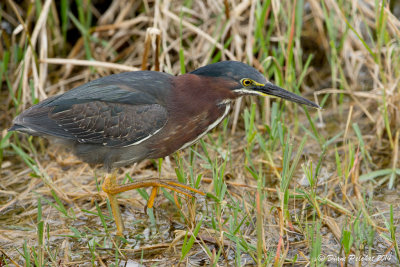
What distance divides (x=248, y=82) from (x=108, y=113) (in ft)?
3.25

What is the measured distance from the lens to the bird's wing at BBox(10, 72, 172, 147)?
3.94 m

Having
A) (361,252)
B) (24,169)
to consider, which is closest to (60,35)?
(24,169)

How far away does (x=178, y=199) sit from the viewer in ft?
12.8

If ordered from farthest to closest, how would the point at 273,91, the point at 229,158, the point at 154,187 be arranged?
1. the point at 229,158
2. the point at 154,187
3. the point at 273,91

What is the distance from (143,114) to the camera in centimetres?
392

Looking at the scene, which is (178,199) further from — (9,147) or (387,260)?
(9,147)

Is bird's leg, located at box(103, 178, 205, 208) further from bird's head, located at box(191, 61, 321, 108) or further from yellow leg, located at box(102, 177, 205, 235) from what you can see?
bird's head, located at box(191, 61, 321, 108)

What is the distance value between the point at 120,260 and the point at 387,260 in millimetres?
1642

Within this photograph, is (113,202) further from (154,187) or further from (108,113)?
(108,113)

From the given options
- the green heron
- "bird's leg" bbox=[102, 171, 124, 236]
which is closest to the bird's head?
the green heron

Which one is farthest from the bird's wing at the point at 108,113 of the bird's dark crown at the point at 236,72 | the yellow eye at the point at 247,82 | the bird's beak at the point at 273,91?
the bird's beak at the point at 273,91

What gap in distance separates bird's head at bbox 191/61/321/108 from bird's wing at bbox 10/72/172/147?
0.44 m

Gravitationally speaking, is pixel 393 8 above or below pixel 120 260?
above

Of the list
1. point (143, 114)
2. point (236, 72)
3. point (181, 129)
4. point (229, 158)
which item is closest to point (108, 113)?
point (143, 114)
